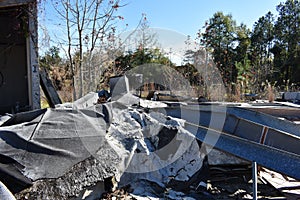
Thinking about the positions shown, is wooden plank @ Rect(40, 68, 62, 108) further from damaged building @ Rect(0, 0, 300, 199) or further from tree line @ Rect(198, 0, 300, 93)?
tree line @ Rect(198, 0, 300, 93)

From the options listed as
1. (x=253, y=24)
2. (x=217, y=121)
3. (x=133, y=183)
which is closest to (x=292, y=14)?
(x=253, y=24)

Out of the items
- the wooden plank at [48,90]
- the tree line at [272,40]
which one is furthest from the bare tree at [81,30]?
the tree line at [272,40]

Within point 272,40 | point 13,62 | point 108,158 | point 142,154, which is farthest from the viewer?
point 272,40

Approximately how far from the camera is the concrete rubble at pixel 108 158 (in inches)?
64.2

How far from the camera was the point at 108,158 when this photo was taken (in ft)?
6.68

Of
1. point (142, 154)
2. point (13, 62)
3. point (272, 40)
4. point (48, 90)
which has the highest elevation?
point (272, 40)

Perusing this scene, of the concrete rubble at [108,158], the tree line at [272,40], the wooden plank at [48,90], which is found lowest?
the concrete rubble at [108,158]

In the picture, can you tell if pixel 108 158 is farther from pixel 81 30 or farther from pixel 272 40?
pixel 272 40

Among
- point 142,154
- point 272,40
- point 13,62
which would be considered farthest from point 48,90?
point 272,40

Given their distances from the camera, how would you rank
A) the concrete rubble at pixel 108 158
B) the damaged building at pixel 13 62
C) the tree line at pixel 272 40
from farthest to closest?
the tree line at pixel 272 40
the damaged building at pixel 13 62
the concrete rubble at pixel 108 158

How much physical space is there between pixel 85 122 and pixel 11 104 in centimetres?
408

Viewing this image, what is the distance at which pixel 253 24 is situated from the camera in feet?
64.1

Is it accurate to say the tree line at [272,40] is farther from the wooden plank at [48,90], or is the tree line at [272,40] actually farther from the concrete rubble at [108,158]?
the concrete rubble at [108,158]

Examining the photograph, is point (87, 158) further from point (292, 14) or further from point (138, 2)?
point (292, 14)
